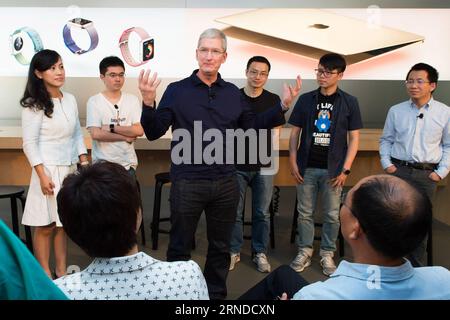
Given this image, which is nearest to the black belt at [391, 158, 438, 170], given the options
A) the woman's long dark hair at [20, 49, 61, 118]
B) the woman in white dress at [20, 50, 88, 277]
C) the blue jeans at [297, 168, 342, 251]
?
the blue jeans at [297, 168, 342, 251]

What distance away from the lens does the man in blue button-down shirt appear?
2945 mm

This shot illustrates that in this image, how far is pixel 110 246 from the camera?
108 cm

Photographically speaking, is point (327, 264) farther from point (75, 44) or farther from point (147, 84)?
point (75, 44)

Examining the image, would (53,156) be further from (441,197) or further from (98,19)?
(441,197)

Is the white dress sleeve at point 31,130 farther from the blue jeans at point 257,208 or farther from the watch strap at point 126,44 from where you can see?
the watch strap at point 126,44

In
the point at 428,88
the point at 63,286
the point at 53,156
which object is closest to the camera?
the point at 63,286

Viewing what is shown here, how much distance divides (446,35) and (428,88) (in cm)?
172

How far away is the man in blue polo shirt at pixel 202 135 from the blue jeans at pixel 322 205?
753 mm

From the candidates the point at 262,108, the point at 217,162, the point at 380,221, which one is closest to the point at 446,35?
the point at 262,108

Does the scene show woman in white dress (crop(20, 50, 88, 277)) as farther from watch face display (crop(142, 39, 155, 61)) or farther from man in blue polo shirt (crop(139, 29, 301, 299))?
watch face display (crop(142, 39, 155, 61))

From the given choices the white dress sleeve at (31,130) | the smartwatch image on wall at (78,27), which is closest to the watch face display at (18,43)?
the smartwatch image on wall at (78,27)

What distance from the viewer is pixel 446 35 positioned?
4273 millimetres

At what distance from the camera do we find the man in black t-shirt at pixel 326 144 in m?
2.92

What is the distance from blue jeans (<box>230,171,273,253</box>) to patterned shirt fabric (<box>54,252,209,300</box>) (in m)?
1.95
